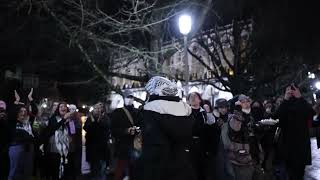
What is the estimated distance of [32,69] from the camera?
21.8 m

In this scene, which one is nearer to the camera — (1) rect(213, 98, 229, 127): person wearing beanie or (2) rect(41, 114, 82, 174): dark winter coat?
(1) rect(213, 98, 229, 127): person wearing beanie

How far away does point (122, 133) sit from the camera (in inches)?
366

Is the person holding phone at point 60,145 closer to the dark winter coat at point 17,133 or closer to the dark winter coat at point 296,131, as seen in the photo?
the dark winter coat at point 17,133

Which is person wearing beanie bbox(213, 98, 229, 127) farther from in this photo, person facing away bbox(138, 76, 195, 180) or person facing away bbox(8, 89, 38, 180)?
person facing away bbox(138, 76, 195, 180)

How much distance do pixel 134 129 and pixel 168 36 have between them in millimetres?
10143

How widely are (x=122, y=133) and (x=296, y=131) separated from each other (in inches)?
131

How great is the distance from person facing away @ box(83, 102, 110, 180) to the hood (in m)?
6.40

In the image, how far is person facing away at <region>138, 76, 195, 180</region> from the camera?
15.4ft

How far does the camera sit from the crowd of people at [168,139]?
482cm

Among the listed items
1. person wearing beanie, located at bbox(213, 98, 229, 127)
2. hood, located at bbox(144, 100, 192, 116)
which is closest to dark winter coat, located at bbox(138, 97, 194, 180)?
hood, located at bbox(144, 100, 192, 116)

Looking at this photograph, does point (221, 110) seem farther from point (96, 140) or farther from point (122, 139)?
point (96, 140)

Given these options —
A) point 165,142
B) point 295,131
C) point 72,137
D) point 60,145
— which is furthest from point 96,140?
point 165,142

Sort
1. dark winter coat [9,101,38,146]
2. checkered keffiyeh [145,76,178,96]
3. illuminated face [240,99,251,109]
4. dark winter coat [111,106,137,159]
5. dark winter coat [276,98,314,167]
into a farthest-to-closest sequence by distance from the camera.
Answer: dark winter coat [9,101,38,146] < dark winter coat [111,106,137,159] < dark winter coat [276,98,314,167] < illuminated face [240,99,251,109] < checkered keffiyeh [145,76,178,96]

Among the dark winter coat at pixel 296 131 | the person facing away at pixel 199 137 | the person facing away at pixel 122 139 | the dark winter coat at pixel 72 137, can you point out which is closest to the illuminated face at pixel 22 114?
the dark winter coat at pixel 72 137
